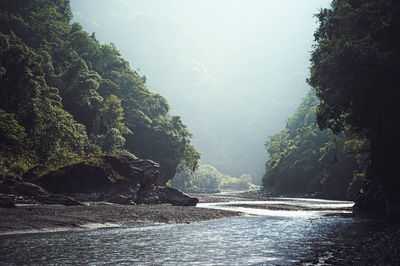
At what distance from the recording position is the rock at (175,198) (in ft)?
133

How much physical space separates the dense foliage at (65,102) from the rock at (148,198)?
11.3m

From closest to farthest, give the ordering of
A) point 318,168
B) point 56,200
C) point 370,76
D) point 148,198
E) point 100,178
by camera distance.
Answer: point 370,76, point 56,200, point 100,178, point 148,198, point 318,168

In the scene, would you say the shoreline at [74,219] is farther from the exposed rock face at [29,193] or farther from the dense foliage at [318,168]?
the dense foliage at [318,168]

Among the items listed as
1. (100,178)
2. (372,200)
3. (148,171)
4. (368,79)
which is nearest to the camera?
(368,79)

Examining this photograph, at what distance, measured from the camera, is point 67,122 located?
46.0 m

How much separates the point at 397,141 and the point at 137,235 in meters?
24.8

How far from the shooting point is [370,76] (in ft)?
81.4

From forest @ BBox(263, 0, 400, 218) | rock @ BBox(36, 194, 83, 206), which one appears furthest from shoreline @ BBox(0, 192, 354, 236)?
forest @ BBox(263, 0, 400, 218)

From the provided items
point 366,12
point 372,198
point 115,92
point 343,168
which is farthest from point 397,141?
point 115,92

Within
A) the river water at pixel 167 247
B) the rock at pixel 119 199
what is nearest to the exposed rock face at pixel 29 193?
the rock at pixel 119 199

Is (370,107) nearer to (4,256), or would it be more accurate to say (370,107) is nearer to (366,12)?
(366,12)

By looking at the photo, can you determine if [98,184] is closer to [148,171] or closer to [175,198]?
[148,171]

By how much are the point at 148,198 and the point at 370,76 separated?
2867cm

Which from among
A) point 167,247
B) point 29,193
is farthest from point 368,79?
point 29,193
